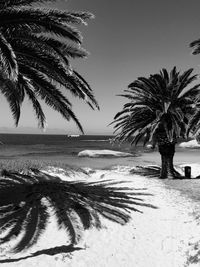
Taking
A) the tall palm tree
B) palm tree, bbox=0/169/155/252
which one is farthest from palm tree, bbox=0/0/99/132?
the tall palm tree

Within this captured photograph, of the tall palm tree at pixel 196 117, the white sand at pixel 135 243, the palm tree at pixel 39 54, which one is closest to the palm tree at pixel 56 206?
the white sand at pixel 135 243

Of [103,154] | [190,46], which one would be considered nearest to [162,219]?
[190,46]

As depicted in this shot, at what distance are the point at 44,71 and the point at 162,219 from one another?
663 centimetres

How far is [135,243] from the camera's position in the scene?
8156 millimetres

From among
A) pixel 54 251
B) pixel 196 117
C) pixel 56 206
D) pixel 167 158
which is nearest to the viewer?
pixel 54 251

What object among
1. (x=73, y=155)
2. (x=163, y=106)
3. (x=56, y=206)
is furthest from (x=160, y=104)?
(x=73, y=155)

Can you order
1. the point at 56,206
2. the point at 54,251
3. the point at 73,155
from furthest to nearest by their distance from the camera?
1. the point at 73,155
2. the point at 56,206
3. the point at 54,251

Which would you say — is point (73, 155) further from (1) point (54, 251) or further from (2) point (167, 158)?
(1) point (54, 251)

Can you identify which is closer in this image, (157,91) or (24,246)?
(24,246)

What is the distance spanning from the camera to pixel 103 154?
44.4 meters

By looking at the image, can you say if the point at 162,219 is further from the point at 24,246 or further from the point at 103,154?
the point at 103,154

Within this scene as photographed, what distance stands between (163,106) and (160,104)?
1.91 ft

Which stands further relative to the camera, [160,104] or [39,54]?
[160,104]

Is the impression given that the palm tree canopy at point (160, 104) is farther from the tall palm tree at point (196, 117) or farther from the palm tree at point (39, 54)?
the palm tree at point (39, 54)
